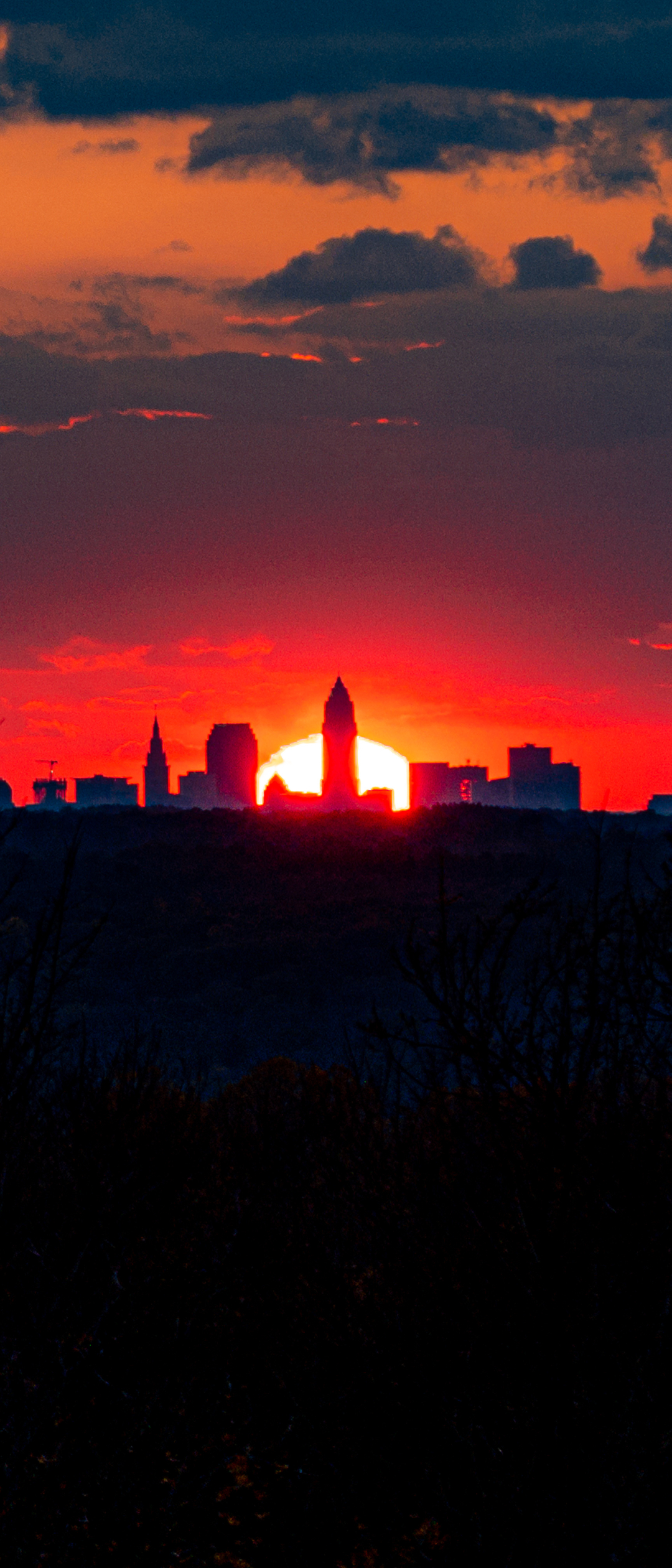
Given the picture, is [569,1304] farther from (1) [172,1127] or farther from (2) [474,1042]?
(1) [172,1127]

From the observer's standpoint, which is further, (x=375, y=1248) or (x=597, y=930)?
(x=375, y=1248)

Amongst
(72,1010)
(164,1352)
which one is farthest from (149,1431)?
(72,1010)

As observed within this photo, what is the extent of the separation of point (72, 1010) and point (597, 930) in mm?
159832

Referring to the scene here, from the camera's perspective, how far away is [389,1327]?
15570 millimetres

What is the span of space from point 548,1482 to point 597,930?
4.46 metres

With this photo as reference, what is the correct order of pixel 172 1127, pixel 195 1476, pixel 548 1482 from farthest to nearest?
pixel 172 1127, pixel 195 1476, pixel 548 1482

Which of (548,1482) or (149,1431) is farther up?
(548,1482)

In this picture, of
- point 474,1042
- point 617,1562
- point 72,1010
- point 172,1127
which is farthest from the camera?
point 72,1010

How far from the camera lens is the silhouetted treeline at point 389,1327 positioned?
10484 mm

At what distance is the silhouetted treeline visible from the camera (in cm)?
1048

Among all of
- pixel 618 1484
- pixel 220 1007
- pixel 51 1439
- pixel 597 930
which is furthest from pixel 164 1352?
pixel 220 1007

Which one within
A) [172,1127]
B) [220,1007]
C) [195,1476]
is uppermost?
[172,1127]

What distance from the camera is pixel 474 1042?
40.2 feet

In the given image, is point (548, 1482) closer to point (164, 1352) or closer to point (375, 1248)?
point (375, 1248)
